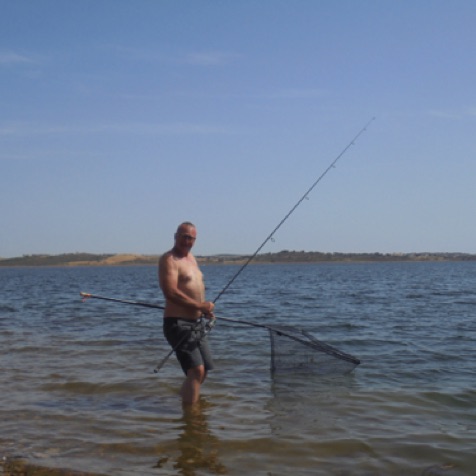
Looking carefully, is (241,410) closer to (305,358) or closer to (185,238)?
(305,358)

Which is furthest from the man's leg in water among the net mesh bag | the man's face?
the net mesh bag

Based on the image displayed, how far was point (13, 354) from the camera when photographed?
13.0 meters

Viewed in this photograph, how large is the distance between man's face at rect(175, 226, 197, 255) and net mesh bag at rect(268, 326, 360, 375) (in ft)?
9.47

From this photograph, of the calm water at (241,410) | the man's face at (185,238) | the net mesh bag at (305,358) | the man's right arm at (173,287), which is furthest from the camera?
the net mesh bag at (305,358)

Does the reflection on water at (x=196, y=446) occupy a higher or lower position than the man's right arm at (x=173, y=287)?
lower

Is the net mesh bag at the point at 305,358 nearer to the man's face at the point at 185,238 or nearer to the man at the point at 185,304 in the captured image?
the man at the point at 185,304

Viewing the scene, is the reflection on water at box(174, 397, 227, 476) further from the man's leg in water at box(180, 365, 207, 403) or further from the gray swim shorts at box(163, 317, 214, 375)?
the gray swim shorts at box(163, 317, 214, 375)

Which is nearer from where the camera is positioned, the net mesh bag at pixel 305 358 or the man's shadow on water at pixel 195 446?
the man's shadow on water at pixel 195 446

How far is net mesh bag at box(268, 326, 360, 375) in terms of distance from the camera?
32.4ft

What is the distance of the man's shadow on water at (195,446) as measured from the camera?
617 cm

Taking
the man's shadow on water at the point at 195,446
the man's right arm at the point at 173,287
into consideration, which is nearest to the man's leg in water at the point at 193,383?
the man's shadow on water at the point at 195,446

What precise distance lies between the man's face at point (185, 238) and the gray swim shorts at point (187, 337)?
2.73 feet

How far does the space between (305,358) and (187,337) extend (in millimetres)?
3130

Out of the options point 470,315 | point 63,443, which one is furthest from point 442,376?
point 470,315
